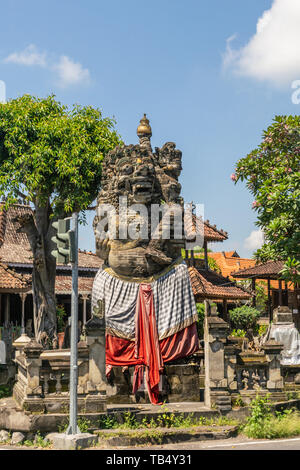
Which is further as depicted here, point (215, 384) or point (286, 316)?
point (286, 316)

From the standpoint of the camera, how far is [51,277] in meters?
23.0

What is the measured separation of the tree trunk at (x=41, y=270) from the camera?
2242cm

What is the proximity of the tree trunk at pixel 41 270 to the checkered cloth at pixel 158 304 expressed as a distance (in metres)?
8.54

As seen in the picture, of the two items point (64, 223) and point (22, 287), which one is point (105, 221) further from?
point (22, 287)

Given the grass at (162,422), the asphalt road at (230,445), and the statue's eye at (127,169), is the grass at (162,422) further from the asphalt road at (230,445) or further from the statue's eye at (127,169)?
the statue's eye at (127,169)

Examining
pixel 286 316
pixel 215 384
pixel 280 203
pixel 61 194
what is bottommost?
pixel 215 384

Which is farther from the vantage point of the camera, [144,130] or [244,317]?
[244,317]

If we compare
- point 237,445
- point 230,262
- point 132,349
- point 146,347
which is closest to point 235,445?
point 237,445

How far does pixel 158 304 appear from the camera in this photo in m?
14.1

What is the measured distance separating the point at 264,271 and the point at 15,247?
14036 mm

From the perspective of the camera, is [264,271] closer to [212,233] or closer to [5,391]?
[212,233]

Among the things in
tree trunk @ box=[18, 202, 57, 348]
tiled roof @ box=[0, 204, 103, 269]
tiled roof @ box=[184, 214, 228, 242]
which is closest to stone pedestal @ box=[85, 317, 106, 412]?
tree trunk @ box=[18, 202, 57, 348]
